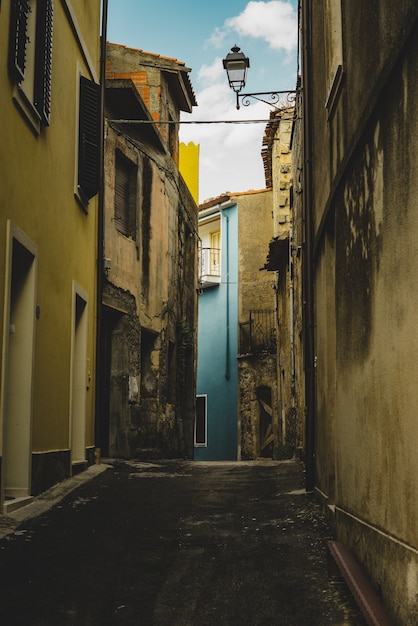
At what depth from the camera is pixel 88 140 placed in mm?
10422

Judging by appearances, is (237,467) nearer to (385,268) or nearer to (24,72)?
(24,72)

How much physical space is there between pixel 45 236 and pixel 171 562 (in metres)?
3.93

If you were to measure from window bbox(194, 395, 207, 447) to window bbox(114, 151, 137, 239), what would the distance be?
15.9m

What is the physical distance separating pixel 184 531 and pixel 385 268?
3175 millimetres

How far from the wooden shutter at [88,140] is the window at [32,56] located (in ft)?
6.43

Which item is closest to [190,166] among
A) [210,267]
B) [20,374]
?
[210,267]

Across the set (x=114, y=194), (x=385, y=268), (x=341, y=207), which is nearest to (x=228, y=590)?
(x=385, y=268)

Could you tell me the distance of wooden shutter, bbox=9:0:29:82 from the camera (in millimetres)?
6582

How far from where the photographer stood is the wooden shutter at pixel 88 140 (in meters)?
10.1

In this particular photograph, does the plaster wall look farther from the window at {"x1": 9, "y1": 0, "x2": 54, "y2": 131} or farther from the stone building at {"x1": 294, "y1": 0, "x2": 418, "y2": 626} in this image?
the window at {"x1": 9, "y1": 0, "x2": 54, "y2": 131}

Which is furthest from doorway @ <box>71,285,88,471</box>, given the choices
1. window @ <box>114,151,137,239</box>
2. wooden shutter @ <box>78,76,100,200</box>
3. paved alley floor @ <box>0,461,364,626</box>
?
window @ <box>114,151,137,239</box>

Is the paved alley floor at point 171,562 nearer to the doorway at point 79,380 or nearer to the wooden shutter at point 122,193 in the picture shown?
the doorway at point 79,380

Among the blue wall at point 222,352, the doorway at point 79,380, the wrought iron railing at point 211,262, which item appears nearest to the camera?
the doorway at point 79,380

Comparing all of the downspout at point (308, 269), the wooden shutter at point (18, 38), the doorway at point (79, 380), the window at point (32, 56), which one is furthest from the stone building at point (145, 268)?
the wooden shutter at point (18, 38)
